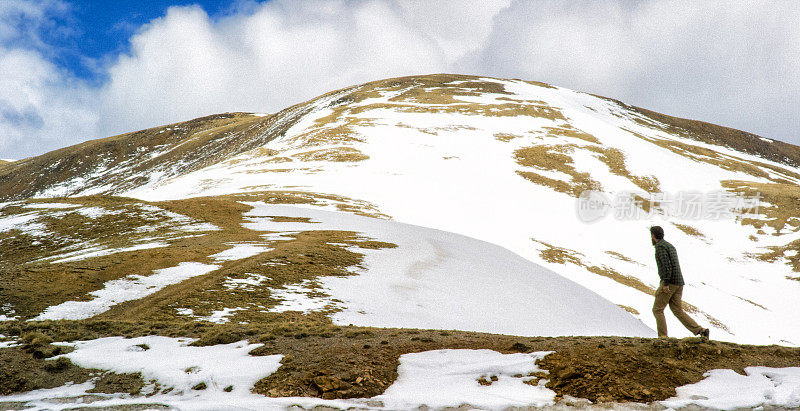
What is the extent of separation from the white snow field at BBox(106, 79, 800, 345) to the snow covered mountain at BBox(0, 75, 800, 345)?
0.30 metres

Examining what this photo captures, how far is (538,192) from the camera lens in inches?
2239

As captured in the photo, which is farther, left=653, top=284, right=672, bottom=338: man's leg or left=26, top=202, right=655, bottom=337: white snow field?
left=26, top=202, right=655, bottom=337: white snow field

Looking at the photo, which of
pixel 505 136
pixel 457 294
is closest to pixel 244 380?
pixel 457 294

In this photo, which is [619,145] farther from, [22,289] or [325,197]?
[22,289]

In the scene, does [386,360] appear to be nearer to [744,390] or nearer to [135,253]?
[744,390]

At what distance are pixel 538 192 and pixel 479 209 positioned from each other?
39.8ft

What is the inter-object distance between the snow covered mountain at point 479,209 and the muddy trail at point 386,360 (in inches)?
145

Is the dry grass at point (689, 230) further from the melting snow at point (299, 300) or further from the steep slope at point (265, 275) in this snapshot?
the melting snow at point (299, 300)

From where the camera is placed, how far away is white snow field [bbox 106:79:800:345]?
3519cm

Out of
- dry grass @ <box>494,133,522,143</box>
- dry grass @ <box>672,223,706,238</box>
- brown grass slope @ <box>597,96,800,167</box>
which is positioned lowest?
dry grass @ <box>672,223,706,238</box>

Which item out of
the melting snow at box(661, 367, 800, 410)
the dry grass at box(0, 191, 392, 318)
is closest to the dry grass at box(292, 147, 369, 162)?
the dry grass at box(0, 191, 392, 318)

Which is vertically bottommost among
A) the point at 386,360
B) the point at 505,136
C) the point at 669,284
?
the point at 386,360

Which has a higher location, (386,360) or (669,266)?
(669,266)

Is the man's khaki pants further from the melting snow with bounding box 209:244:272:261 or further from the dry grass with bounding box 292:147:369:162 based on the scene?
the dry grass with bounding box 292:147:369:162
